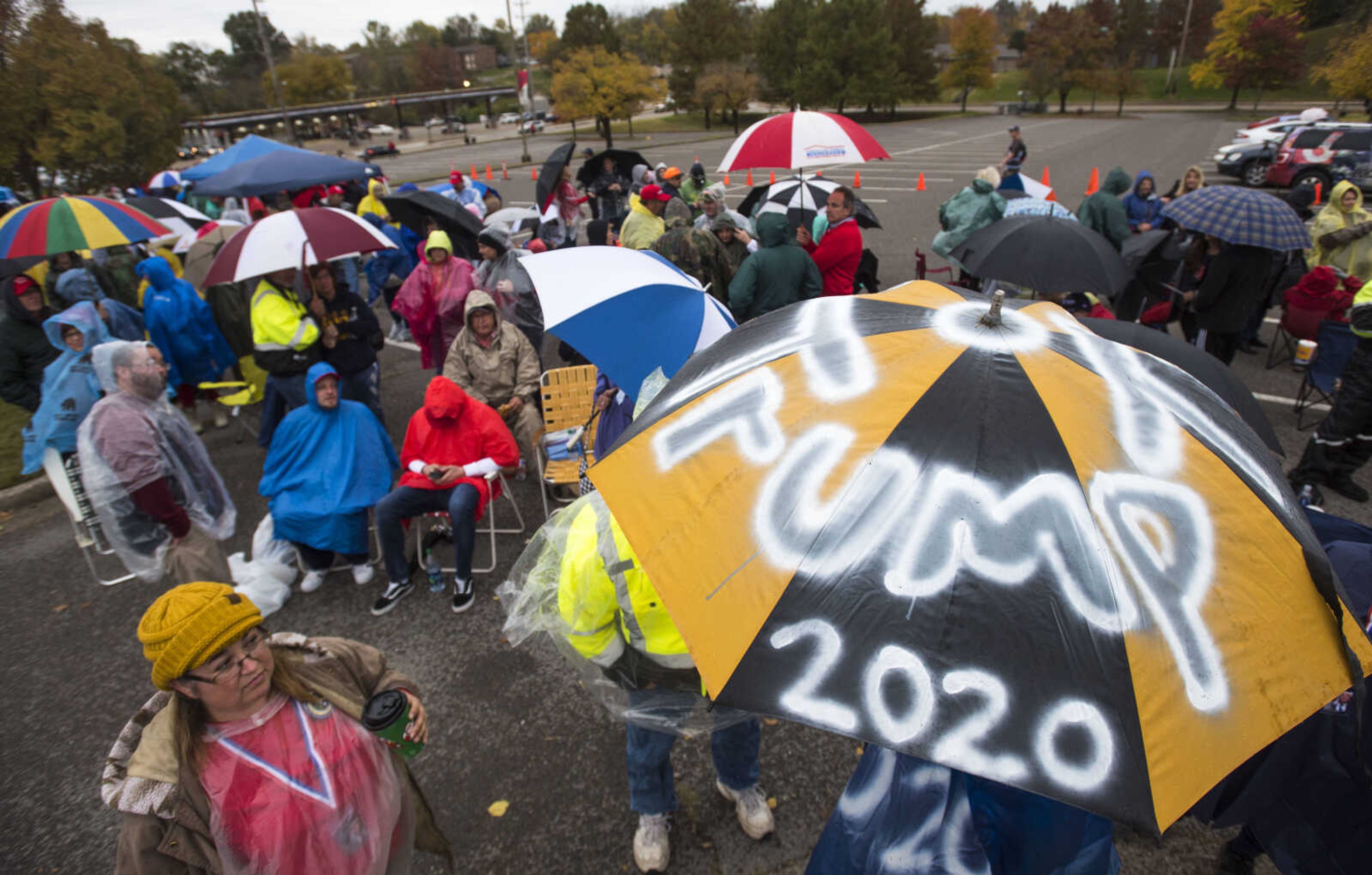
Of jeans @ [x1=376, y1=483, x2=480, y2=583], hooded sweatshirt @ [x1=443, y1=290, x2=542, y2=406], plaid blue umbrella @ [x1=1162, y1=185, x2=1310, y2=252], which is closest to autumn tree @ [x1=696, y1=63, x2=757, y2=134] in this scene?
plaid blue umbrella @ [x1=1162, y1=185, x2=1310, y2=252]

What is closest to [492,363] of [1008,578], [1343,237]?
[1008,578]

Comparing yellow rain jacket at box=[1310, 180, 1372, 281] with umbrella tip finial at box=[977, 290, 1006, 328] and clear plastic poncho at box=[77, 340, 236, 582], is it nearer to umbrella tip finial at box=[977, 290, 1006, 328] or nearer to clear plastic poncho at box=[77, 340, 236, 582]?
umbrella tip finial at box=[977, 290, 1006, 328]

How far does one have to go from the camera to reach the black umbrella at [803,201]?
7832 millimetres

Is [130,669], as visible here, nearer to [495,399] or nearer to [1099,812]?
[495,399]

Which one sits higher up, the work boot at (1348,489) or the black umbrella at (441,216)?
the black umbrella at (441,216)

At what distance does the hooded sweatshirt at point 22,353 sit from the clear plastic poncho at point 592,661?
16.2 ft

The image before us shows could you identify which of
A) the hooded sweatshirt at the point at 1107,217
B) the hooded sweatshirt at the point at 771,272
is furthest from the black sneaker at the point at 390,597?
the hooded sweatshirt at the point at 1107,217

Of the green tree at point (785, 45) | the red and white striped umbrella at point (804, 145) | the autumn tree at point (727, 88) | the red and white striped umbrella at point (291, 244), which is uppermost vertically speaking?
the green tree at point (785, 45)

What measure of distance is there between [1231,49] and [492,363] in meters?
46.0

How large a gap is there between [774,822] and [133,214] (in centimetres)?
658

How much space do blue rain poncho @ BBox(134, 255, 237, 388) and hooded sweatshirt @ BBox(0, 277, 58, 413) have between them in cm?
81

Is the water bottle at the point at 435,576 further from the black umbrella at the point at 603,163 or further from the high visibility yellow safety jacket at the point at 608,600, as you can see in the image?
the black umbrella at the point at 603,163

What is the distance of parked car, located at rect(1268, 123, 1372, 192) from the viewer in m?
14.7

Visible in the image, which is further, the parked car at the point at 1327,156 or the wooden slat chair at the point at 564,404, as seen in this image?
the parked car at the point at 1327,156
